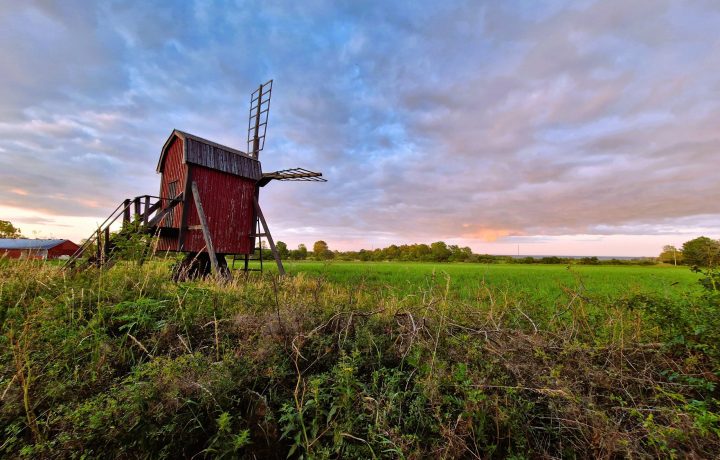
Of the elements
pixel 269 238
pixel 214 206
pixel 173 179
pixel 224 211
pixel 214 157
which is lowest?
pixel 269 238

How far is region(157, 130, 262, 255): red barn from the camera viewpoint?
508 inches

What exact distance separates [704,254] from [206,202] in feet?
50.0

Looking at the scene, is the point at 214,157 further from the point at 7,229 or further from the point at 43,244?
the point at 7,229

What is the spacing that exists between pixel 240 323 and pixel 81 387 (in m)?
1.59

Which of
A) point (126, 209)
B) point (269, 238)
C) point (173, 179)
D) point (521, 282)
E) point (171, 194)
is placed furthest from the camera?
point (521, 282)

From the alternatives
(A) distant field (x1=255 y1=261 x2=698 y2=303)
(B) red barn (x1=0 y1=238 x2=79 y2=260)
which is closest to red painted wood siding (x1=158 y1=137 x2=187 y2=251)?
(B) red barn (x1=0 y1=238 x2=79 y2=260)

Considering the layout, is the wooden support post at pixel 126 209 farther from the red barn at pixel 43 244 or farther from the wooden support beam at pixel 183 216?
the red barn at pixel 43 244

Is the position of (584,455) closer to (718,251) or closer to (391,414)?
(391,414)

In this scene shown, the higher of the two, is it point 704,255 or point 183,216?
point 183,216

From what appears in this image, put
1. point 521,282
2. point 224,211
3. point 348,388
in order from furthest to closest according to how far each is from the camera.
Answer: point 521,282, point 224,211, point 348,388

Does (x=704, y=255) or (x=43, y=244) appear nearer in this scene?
(x=704, y=255)

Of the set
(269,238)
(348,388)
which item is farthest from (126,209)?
(348,388)

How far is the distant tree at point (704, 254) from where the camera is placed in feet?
12.6

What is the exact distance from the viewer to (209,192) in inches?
538
